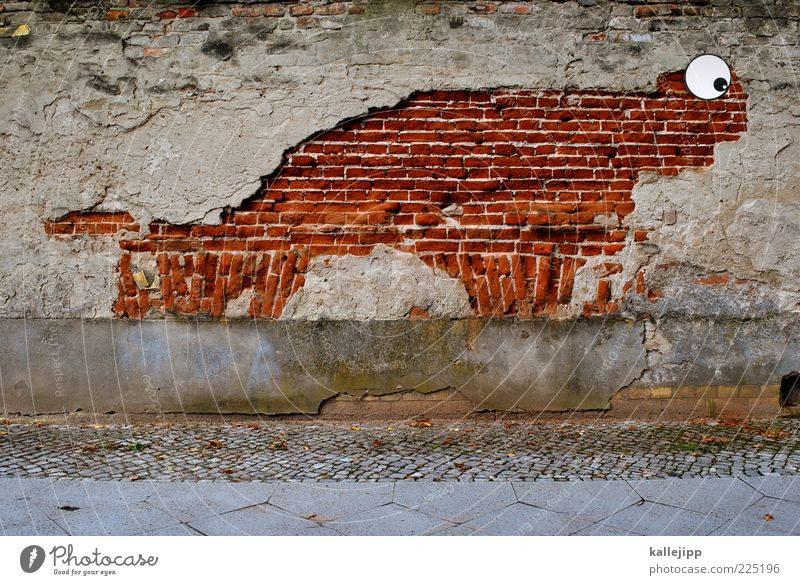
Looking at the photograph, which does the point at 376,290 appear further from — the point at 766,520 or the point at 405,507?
the point at 766,520

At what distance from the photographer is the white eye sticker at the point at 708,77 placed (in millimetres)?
4766

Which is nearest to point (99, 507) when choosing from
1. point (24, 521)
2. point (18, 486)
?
point (24, 521)

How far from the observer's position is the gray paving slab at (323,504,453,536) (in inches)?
110

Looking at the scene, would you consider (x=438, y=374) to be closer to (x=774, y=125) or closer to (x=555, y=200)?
(x=555, y=200)

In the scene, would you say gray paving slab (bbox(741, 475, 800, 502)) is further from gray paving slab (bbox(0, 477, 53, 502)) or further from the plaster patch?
gray paving slab (bbox(0, 477, 53, 502))

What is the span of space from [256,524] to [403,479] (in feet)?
2.86

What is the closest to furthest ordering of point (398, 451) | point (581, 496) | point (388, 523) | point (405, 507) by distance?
point (388, 523) → point (405, 507) → point (581, 496) → point (398, 451)

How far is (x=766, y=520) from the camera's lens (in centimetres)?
287

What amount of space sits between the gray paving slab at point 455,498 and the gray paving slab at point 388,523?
0.22 ft

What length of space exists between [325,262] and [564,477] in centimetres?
233

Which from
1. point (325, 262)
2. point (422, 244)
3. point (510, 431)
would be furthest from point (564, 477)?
point (325, 262)

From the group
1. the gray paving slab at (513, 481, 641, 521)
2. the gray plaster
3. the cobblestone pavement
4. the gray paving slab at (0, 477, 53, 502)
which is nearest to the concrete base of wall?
the gray plaster

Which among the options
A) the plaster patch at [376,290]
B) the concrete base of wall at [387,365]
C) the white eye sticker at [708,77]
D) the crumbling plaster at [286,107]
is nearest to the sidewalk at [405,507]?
the concrete base of wall at [387,365]

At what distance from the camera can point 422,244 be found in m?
4.78
